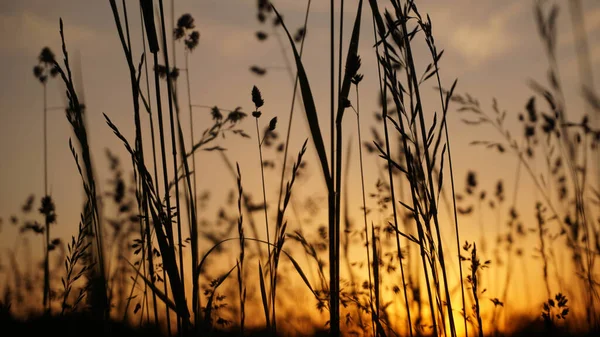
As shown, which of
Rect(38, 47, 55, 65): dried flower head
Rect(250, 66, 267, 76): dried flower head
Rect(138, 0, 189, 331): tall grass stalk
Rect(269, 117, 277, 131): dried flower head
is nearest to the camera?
Rect(138, 0, 189, 331): tall grass stalk

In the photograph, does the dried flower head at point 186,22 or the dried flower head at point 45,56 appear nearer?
the dried flower head at point 186,22

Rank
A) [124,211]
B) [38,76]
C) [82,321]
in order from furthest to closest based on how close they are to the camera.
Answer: [38,76] < [82,321] < [124,211]

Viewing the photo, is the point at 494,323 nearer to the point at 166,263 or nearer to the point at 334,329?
the point at 334,329

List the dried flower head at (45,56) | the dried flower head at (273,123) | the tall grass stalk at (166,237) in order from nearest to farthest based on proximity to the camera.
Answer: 1. the tall grass stalk at (166,237)
2. the dried flower head at (273,123)
3. the dried flower head at (45,56)

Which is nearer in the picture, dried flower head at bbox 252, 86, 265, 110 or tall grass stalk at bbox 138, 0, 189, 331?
tall grass stalk at bbox 138, 0, 189, 331

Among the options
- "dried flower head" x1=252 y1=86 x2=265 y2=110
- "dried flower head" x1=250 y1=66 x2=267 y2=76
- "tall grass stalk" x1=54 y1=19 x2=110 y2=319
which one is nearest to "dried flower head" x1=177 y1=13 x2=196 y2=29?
"dried flower head" x1=250 y1=66 x2=267 y2=76

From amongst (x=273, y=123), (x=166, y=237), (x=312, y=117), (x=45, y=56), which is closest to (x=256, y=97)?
(x=273, y=123)

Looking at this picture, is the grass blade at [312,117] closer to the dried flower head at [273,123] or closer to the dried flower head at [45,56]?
the dried flower head at [273,123]

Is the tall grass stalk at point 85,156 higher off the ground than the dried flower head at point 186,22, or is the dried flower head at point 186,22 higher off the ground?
the dried flower head at point 186,22

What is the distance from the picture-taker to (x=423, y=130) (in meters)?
1.55

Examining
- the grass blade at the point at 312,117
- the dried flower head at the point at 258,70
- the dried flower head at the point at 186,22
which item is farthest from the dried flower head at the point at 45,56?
the grass blade at the point at 312,117

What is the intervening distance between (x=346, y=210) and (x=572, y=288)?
47.3 inches

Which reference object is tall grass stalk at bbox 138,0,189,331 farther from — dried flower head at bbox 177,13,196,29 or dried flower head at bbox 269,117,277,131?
dried flower head at bbox 177,13,196,29

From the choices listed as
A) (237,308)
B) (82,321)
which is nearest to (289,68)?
(237,308)
